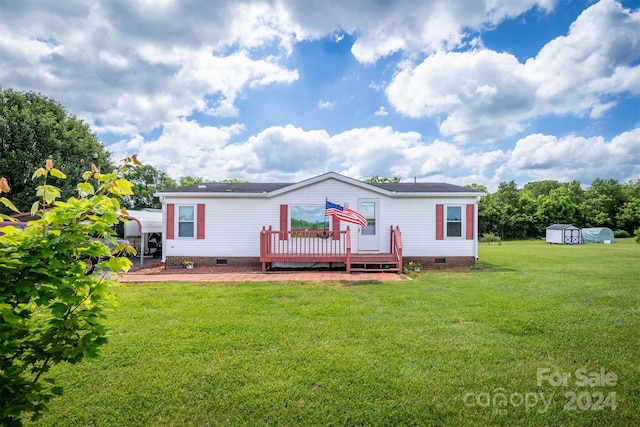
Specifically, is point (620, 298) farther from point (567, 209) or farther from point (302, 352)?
point (567, 209)

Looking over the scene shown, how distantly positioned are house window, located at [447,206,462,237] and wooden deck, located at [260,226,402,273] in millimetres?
2174

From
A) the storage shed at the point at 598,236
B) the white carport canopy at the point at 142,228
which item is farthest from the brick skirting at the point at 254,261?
the storage shed at the point at 598,236

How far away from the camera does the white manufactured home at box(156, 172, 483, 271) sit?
1116cm

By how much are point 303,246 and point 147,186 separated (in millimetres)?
24881

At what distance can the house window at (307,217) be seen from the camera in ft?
36.5

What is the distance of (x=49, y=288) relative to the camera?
164cm

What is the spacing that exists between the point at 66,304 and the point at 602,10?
11587 mm

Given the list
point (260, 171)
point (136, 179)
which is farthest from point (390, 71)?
point (136, 179)

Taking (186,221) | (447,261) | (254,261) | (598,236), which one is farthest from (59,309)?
(598,236)

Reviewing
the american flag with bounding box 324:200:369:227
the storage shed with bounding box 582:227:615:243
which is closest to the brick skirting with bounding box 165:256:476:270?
the american flag with bounding box 324:200:369:227

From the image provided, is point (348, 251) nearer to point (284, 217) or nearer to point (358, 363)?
point (284, 217)

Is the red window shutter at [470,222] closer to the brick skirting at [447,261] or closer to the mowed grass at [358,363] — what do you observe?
the brick skirting at [447,261]

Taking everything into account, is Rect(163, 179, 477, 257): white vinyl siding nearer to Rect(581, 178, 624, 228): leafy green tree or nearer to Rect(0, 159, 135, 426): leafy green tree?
Rect(0, 159, 135, 426): leafy green tree

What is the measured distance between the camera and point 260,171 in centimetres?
2939
